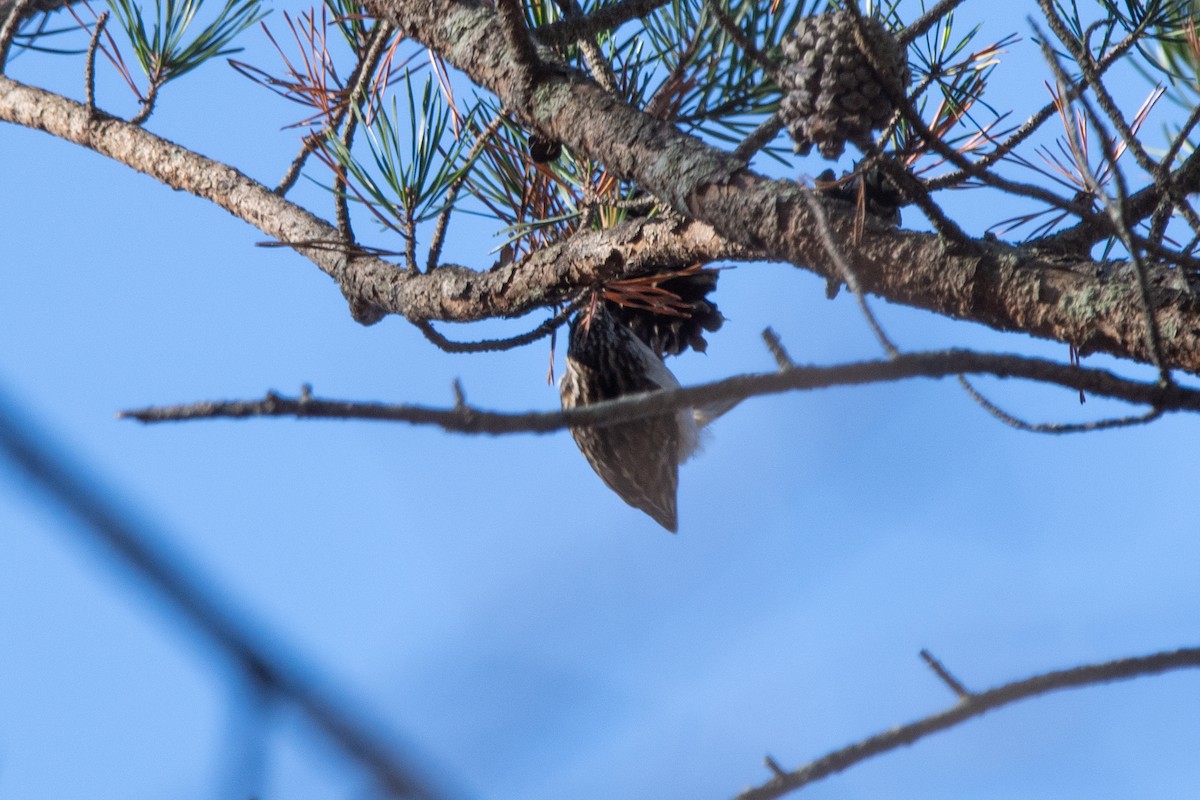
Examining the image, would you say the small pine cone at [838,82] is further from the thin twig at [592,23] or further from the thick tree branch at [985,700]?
the thick tree branch at [985,700]

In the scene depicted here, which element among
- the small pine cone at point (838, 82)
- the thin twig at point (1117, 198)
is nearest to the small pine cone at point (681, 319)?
the small pine cone at point (838, 82)

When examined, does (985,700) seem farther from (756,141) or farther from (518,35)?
(518,35)

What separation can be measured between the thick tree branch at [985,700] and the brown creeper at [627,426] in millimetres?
1528

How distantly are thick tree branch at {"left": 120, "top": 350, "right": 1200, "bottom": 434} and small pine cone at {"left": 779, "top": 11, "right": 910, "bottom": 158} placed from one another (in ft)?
0.97

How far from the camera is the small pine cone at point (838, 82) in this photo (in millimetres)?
1014

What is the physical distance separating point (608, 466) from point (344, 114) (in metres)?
1.34

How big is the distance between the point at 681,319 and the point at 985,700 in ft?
4.75

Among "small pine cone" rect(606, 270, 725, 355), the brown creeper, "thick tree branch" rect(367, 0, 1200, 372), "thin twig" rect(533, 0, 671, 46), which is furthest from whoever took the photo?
the brown creeper

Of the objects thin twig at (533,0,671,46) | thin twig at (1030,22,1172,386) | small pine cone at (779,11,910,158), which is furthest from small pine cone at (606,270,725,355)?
thin twig at (1030,22,1172,386)

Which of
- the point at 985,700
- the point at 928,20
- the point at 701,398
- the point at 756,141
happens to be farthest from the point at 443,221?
the point at 985,700

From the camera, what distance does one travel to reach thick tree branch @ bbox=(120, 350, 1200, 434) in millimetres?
703

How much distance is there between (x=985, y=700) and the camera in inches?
30.0

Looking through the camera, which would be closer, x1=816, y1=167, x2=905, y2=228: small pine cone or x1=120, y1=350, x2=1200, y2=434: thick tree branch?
x1=120, y1=350, x2=1200, y2=434: thick tree branch

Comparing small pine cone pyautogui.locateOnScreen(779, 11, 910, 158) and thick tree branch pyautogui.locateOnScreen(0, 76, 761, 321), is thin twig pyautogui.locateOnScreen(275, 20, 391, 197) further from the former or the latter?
small pine cone pyautogui.locateOnScreen(779, 11, 910, 158)
